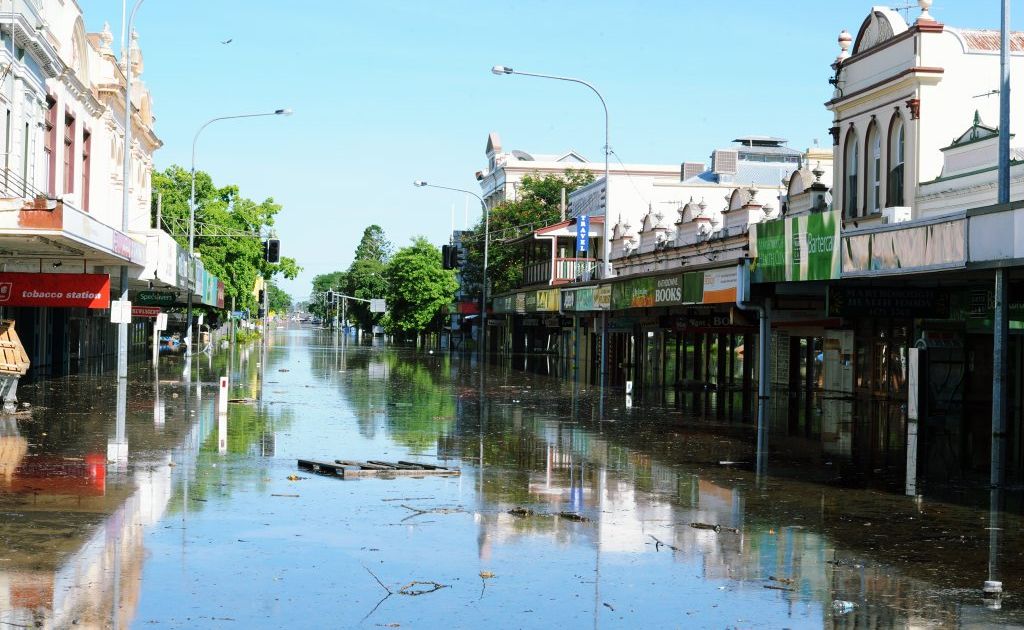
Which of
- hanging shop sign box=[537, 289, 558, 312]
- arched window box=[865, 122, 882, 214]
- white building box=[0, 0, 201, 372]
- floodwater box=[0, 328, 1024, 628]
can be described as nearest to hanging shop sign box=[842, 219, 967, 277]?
floodwater box=[0, 328, 1024, 628]

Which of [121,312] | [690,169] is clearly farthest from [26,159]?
[690,169]

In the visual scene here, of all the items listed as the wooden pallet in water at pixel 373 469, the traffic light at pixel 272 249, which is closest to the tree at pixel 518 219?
the traffic light at pixel 272 249

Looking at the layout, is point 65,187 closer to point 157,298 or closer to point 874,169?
point 157,298

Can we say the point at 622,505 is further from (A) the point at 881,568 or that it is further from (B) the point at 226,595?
(B) the point at 226,595

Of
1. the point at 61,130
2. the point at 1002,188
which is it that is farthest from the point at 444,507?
the point at 61,130

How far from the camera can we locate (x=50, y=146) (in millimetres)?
38969

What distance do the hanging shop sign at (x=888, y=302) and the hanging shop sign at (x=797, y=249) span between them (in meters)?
1.13

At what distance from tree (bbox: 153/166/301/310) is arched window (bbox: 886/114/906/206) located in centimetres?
5093

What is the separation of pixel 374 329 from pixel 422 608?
145 m

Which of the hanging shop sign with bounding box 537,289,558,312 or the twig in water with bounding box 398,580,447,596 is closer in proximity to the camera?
the twig in water with bounding box 398,580,447,596

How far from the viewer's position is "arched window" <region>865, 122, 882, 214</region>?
35.8 metres

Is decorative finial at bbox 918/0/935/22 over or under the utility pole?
over

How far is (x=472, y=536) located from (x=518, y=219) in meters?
76.3

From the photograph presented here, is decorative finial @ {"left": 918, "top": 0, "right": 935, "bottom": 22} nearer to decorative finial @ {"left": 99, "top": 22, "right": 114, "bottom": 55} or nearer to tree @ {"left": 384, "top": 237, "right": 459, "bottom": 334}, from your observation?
decorative finial @ {"left": 99, "top": 22, "right": 114, "bottom": 55}
